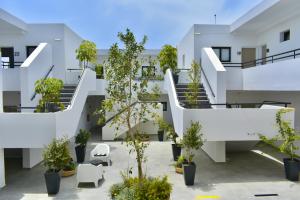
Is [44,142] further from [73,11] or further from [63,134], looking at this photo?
[73,11]

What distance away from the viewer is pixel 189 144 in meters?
10.9

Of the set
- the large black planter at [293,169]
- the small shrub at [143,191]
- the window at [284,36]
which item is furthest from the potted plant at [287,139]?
the window at [284,36]

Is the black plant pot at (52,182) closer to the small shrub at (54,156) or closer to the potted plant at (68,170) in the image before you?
the small shrub at (54,156)

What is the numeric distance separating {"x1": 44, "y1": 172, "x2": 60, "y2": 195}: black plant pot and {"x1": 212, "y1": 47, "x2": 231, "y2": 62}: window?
13212mm

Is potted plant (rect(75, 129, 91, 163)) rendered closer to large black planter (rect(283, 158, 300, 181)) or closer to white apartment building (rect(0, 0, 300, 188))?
white apartment building (rect(0, 0, 300, 188))

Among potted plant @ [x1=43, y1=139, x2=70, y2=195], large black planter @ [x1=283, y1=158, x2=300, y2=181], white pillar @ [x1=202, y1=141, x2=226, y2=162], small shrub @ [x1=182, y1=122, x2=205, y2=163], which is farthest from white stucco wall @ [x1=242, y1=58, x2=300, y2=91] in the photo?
potted plant @ [x1=43, y1=139, x2=70, y2=195]

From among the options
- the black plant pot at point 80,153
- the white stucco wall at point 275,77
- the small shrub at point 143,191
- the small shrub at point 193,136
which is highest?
the white stucco wall at point 275,77

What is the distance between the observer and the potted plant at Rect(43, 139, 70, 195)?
10.1 metres

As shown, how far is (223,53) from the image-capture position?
18656 millimetres

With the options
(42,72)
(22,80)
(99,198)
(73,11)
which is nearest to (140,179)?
(99,198)

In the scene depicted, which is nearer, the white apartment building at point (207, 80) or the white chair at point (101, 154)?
the white apartment building at point (207, 80)

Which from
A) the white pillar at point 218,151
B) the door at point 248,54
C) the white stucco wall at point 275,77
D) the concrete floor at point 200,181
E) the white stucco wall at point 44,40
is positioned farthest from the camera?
the door at point 248,54

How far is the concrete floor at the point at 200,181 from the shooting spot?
993 cm

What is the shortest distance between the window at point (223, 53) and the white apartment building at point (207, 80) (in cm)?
7
